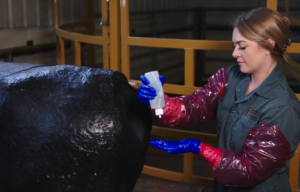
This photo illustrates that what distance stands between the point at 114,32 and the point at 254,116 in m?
1.37

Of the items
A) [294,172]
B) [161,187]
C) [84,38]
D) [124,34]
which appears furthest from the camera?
[84,38]

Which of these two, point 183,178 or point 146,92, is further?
point 183,178

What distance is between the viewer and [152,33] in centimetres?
691

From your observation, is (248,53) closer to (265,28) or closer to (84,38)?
(265,28)

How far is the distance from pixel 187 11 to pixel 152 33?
67.6 inches

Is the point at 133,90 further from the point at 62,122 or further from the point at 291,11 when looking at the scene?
the point at 291,11

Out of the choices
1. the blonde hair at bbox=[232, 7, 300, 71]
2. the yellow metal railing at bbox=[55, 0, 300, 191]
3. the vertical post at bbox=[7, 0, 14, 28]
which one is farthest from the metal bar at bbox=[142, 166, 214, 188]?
the vertical post at bbox=[7, 0, 14, 28]

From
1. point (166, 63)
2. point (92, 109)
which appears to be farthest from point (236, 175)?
point (166, 63)

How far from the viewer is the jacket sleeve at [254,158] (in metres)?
1.34

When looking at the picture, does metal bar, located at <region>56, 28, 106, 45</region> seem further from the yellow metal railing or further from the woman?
the woman

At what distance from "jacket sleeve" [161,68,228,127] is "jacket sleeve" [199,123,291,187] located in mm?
245

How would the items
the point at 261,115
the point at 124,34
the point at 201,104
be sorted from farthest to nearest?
the point at 124,34 < the point at 201,104 < the point at 261,115

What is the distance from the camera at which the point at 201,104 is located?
5.53 ft

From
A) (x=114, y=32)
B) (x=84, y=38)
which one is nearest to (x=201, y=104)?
Answer: (x=114, y=32)
